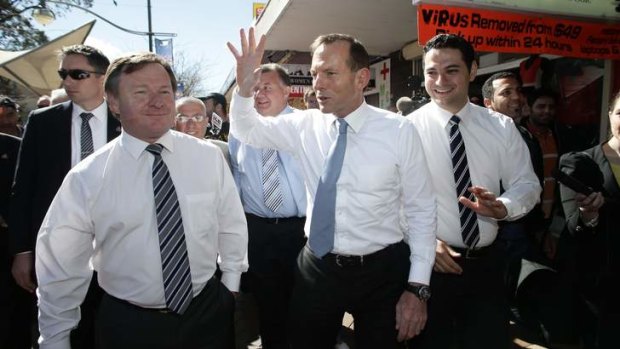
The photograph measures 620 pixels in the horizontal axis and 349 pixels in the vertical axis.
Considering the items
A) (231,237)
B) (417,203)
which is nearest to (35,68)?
(231,237)

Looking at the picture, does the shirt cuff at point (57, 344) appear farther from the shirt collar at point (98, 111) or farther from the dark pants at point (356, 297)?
the shirt collar at point (98, 111)

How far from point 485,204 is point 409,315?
68cm

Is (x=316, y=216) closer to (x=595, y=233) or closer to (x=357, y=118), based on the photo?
(x=357, y=118)

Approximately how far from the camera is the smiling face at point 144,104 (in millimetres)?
1893

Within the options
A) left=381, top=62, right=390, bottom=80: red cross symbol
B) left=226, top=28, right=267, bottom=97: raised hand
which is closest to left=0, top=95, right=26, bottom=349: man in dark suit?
left=226, top=28, right=267, bottom=97: raised hand

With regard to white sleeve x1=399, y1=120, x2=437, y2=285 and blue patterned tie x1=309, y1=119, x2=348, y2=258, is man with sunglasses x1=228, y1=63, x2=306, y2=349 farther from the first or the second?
white sleeve x1=399, y1=120, x2=437, y2=285

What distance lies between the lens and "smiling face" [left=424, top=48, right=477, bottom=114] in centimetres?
237

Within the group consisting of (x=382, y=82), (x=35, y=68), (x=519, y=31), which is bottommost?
(x=519, y=31)

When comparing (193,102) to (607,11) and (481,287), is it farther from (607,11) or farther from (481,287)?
(607,11)

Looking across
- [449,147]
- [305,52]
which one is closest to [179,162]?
[449,147]

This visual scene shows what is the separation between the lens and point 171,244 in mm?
1827

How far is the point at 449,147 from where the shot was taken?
237 centimetres

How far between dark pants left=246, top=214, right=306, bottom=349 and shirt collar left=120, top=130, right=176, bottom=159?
53.8 inches

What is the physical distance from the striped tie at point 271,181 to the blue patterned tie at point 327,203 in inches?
41.0
